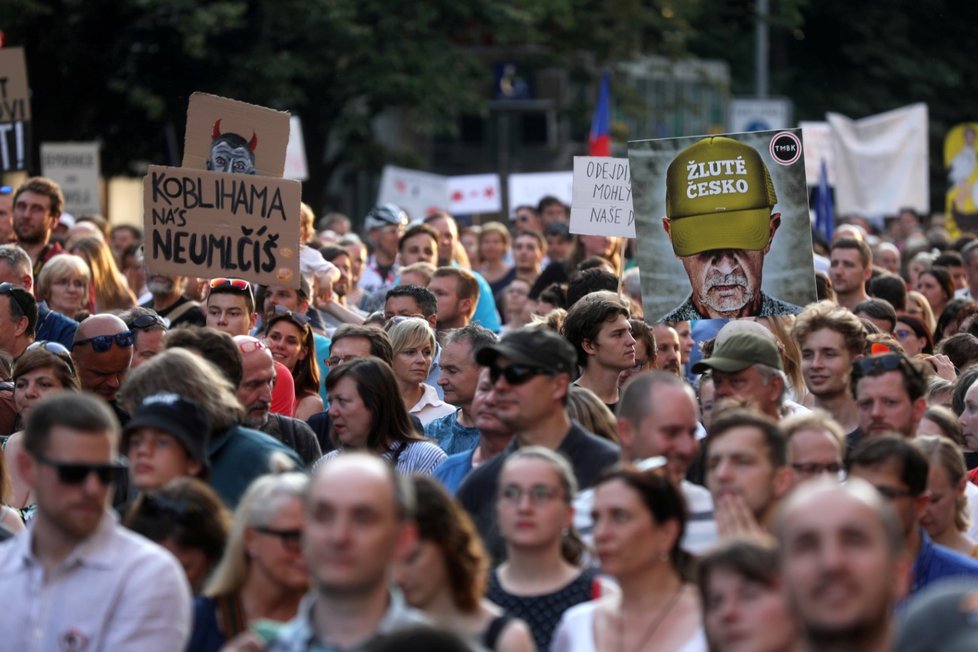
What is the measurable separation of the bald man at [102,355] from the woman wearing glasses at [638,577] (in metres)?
3.92

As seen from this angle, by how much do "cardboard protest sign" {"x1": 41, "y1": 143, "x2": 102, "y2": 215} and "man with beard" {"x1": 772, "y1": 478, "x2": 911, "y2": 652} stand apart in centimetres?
1550

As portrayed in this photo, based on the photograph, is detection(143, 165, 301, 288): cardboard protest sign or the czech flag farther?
the czech flag

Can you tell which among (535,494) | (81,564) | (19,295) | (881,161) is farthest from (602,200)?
(881,161)

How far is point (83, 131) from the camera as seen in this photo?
1146 inches

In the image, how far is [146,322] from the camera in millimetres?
8867

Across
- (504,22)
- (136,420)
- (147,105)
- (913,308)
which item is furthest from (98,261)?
(504,22)

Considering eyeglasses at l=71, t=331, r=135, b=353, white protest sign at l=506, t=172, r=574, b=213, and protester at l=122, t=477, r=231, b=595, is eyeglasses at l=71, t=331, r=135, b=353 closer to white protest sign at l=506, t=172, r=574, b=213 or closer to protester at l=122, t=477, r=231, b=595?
protester at l=122, t=477, r=231, b=595

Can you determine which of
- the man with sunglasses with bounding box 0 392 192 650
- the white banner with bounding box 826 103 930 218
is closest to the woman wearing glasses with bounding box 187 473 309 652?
the man with sunglasses with bounding box 0 392 192 650

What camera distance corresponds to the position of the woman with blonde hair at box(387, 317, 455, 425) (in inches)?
357

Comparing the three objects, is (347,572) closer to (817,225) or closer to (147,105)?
(817,225)

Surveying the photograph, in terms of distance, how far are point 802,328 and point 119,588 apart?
4173 mm

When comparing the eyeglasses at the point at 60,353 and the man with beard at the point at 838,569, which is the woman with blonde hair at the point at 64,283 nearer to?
the eyeglasses at the point at 60,353

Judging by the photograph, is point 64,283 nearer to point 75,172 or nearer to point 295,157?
point 75,172

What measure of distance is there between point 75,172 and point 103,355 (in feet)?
35.2
